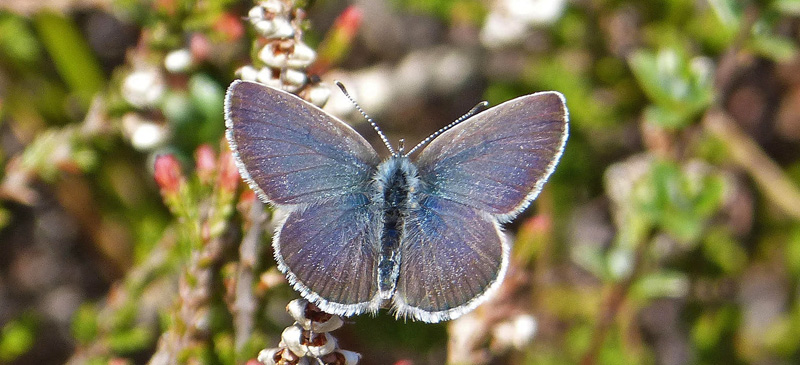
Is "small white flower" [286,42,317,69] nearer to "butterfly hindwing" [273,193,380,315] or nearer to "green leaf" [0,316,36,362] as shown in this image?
"butterfly hindwing" [273,193,380,315]

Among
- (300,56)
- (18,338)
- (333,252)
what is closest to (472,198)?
(333,252)

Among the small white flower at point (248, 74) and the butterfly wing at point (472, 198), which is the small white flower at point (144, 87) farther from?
the butterfly wing at point (472, 198)

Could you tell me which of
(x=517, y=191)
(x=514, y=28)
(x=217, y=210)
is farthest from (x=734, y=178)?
(x=217, y=210)

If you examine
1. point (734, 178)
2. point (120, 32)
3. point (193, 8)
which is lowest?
point (734, 178)

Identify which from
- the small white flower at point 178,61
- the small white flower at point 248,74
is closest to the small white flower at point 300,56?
the small white flower at point 248,74

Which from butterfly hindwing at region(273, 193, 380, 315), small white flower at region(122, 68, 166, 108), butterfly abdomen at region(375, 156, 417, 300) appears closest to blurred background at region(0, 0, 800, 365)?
small white flower at region(122, 68, 166, 108)

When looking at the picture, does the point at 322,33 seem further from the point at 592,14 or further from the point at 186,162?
the point at 186,162

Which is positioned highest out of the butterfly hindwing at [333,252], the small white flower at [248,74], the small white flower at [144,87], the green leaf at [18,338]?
the small white flower at [144,87]
